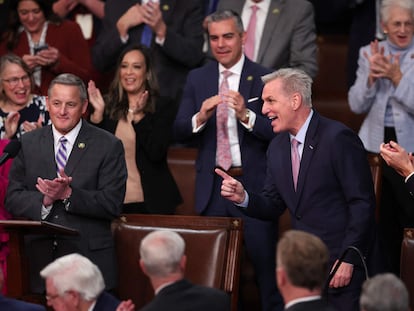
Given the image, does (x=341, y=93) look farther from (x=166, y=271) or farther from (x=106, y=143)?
(x=166, y=271)

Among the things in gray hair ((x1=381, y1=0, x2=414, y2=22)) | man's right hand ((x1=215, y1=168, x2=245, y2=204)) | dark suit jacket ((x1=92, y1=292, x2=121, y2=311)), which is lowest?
dark suit jacket ((x1=92, y1=292, x2=121, y2=311))

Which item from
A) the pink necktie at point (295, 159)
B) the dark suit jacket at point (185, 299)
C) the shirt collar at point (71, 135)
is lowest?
the dark suit jacket at point (185, 299)

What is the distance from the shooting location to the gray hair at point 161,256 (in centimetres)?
424

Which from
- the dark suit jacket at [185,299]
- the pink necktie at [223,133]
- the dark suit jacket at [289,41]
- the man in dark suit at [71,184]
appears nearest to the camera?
the dark suit jacket at [185,299]

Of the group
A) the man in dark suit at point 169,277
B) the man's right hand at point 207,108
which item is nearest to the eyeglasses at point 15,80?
the man's right hand at point 207,108

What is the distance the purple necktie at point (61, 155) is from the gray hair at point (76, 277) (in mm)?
1126

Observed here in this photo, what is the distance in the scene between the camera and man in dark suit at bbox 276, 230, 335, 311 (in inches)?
150

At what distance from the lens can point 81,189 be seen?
210 inches

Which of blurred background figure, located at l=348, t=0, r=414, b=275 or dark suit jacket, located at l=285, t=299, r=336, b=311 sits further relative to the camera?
blurred background figure, located at l=348, t=0, r=414, b=275

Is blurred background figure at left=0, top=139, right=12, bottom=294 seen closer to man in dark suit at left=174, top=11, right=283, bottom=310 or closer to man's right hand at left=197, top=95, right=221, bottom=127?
man in dark suit at left=174, top=11, right=283, bottom=310

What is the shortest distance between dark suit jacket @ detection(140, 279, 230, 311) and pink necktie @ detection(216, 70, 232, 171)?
1.71 m

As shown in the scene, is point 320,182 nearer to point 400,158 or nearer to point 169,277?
point 400,158

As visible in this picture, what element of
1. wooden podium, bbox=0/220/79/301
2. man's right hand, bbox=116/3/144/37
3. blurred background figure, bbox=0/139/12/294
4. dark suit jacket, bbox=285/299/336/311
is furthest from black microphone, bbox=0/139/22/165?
dark suit jacket, bbox=285/299/336/311

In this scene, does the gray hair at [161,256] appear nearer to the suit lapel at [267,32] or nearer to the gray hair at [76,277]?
the gray hair at [76,277]
